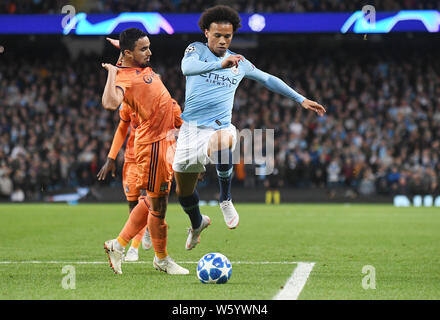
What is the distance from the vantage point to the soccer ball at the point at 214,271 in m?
6.24

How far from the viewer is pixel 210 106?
720 centimetres

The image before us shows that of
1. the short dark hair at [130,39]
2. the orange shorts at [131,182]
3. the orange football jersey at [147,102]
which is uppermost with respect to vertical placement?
the short dark hair at [130,39]

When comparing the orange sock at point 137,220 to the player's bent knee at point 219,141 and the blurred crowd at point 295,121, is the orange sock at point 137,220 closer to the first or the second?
the player's bent knee at point 219,141

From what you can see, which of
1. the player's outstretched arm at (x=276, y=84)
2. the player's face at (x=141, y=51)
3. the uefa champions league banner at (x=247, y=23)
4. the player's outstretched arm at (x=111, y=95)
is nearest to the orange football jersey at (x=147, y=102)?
the player's face at (x=141, y=51)

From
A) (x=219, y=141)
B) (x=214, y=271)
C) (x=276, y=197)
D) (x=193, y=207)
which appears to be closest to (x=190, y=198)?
(x=193, y=207)

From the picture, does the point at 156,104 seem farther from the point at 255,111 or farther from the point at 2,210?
the point at 255,111

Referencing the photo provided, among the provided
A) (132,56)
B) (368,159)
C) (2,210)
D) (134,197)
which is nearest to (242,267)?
(134,197)

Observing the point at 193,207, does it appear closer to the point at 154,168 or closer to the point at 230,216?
the point at 230,216

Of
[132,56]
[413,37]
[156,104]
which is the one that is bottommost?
[156,104]

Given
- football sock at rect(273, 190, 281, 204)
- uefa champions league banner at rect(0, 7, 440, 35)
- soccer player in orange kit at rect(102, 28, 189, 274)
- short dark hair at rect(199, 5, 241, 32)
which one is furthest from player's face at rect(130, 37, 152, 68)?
uefa champions league banner at rect(0, 7, 440, 35)

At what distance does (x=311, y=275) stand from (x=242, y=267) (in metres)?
0.95

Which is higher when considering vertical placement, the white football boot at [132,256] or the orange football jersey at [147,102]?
the orange football jersey at [147,102]

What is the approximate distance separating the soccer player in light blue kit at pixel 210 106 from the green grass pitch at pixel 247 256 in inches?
41.1
